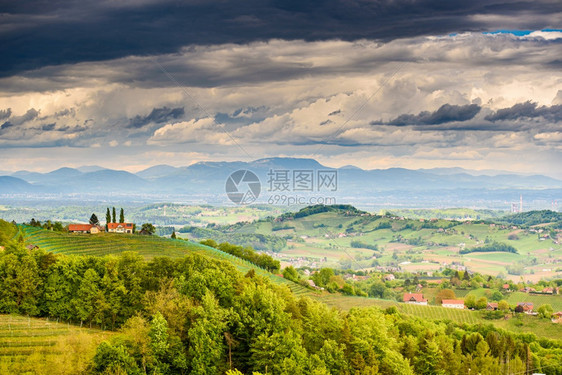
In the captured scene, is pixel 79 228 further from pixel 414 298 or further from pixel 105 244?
pixel 414 298

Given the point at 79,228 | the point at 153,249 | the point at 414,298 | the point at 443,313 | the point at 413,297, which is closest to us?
the point at 153,249

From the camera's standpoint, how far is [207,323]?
39406 millimetres

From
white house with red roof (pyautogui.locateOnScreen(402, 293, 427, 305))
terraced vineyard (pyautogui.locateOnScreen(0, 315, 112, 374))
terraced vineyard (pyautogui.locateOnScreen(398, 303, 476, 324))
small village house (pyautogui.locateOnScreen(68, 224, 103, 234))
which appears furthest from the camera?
white house with red roof (pyautogui.locateOnScreen(402, 293, 427, 305))

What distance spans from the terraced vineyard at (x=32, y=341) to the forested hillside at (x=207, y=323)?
194cm

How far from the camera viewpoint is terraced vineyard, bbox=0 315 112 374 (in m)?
32.7

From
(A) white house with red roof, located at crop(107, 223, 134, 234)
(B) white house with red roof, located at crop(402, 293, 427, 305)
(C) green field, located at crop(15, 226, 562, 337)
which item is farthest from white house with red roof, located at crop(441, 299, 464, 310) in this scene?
(A) white house with red roof, located at crop(107, 223, 134, 234)

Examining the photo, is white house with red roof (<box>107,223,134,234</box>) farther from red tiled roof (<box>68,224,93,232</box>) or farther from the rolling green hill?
the rolling green hill

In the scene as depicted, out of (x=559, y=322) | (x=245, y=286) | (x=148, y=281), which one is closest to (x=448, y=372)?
(x=245, y=286)

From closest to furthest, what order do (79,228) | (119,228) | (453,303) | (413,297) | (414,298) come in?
(79,228) < (119,228) < (453,303) < (414,298) < (413,297)

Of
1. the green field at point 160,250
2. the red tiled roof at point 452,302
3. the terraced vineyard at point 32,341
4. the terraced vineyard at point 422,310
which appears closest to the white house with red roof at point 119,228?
the green field at point 160,250

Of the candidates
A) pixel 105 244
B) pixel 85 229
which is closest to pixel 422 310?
pixel 105 244

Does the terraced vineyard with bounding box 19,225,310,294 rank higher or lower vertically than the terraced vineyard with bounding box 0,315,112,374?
higher

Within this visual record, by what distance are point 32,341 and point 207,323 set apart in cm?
1106

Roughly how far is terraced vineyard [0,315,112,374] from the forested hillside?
194 cm
